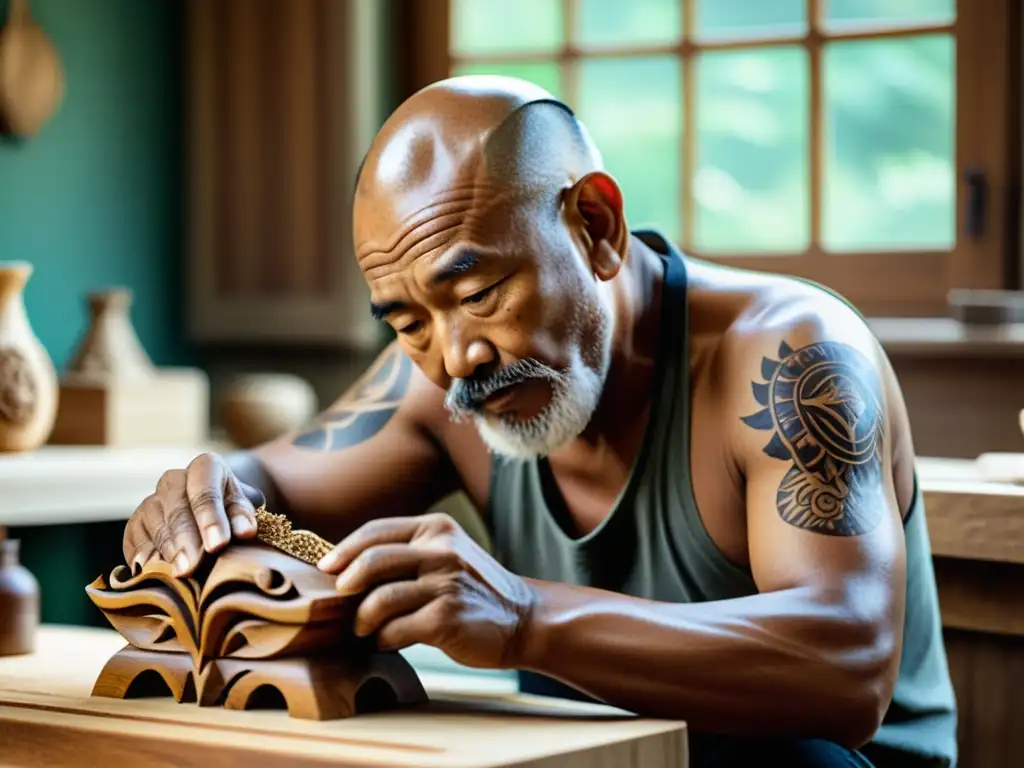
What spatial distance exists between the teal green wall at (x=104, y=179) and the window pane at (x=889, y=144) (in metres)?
1.65

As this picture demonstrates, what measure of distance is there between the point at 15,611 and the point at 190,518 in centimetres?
58

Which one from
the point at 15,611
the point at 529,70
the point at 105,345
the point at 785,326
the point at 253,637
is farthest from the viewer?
the point at 529,70

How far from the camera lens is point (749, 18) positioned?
11.4 ft

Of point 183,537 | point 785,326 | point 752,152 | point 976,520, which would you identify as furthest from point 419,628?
point 752,152

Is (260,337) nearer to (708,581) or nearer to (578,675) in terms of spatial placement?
(708,581)

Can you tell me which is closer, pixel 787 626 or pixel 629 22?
pixel 787 626

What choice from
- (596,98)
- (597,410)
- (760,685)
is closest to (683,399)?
(597,410)

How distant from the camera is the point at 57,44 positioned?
367 centimetres

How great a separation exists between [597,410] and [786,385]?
29 cm

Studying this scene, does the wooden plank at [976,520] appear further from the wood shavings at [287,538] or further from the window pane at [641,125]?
the window pane at [641,125]

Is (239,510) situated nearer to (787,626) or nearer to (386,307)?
(386,307)

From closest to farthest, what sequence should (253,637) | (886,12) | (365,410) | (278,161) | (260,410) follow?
(253,637) → (365,410) → (886,12) → (260,410) → (278,161)

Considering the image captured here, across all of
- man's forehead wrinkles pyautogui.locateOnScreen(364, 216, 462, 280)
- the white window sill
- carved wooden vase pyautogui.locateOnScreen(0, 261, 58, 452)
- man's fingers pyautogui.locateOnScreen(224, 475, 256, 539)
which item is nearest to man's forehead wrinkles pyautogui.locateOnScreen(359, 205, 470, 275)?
man's forehead wrinkles pyautogui.locateOnScreen(364, 216, 462, 280)

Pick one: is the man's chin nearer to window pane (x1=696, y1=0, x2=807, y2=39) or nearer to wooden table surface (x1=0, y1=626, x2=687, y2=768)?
wooden table surface (x1=0, y1=626, x2=687, y2=768)
